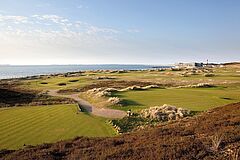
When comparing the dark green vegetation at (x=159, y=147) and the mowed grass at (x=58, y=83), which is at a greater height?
the dark green vegetation at (x=159, y=147)

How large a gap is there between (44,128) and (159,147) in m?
16.5

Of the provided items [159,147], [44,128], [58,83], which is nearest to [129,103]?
[44,128]

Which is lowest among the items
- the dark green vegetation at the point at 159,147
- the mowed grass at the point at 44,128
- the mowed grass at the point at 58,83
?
the mowed grass at the point at 58,83

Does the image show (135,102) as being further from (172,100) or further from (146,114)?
(146,114)

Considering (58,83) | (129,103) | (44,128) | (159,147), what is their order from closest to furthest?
(159,147), (44,128), (129,103), (58,83)

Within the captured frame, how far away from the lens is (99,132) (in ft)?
86.8

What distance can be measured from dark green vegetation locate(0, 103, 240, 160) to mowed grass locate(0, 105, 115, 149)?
23.6ft

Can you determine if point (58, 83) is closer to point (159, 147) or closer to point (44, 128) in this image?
point (44, 128)

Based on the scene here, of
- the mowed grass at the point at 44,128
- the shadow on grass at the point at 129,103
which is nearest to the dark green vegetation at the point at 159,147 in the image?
the mowed grass at the point at 44,128

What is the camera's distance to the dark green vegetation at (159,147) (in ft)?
40.2

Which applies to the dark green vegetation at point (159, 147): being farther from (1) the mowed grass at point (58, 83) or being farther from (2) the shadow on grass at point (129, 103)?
(1) the mowed grass at point (58, 83)

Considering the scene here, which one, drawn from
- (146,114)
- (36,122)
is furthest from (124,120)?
(36,122)

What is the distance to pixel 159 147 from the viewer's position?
1345cm

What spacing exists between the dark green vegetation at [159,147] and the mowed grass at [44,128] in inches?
283
